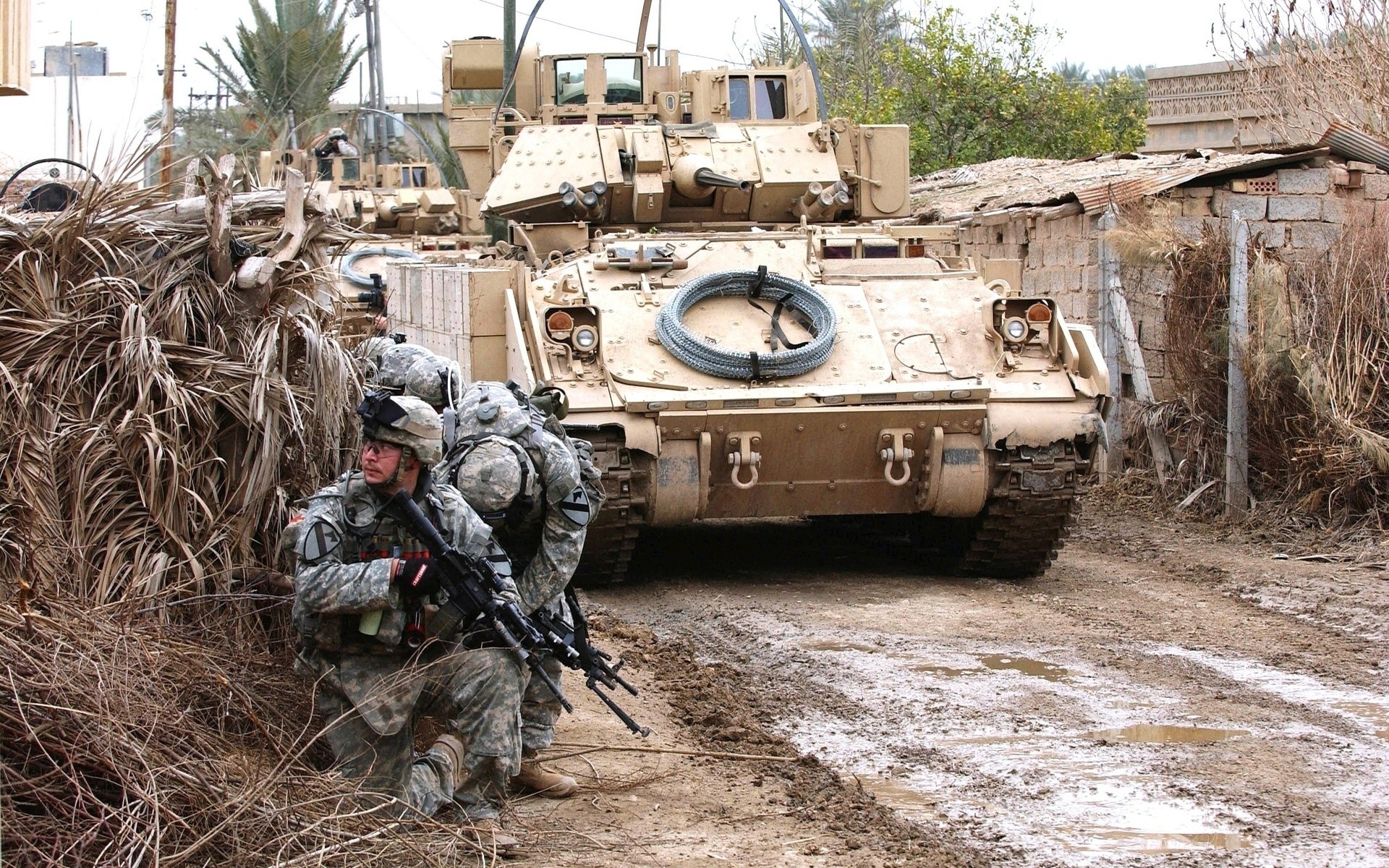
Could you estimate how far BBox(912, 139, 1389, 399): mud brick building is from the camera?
1202 cm

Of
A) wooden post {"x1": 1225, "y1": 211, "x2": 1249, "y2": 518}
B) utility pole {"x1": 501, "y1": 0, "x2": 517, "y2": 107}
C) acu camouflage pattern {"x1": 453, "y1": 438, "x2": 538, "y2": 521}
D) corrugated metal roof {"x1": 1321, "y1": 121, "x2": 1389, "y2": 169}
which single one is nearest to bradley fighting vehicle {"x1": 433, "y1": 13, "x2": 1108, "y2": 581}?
wooden post {"x1": 1225, "y1": 211, "x2": 1249, "y2": 518}

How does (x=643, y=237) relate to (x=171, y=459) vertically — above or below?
above

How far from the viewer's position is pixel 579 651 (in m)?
5.41

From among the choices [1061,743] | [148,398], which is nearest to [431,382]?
[148,398]

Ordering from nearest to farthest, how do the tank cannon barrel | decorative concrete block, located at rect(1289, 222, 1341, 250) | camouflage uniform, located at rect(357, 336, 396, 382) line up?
camouflage uniform, located at rect(357, 336, 396, 382) → the tank cannon barrel → decorative concrete block, located at rect(1289, 222, 1341, 250)

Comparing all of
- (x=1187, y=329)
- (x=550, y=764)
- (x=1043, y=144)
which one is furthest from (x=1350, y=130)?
(x=1043, y=144)

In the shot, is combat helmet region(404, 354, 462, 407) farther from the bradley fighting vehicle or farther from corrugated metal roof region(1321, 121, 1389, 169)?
corrugated metal roof region(1321, 121, 1389, 169)

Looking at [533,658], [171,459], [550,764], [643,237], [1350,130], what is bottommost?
[550,764]

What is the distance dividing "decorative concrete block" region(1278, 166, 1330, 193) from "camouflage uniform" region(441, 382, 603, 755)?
818cm

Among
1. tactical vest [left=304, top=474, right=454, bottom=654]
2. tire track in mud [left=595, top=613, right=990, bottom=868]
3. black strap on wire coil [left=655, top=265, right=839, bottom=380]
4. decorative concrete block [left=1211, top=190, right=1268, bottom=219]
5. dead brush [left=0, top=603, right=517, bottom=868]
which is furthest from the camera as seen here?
decorative concrete block [left=1211, top=190, right=1268, bottom=219]

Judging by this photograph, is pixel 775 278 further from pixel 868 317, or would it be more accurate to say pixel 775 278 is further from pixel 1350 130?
pixel 1350 130

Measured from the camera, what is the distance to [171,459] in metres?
5.35

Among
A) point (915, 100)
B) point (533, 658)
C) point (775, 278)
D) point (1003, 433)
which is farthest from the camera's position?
point (915, 100)

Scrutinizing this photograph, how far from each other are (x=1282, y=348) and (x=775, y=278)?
351 centimetres
